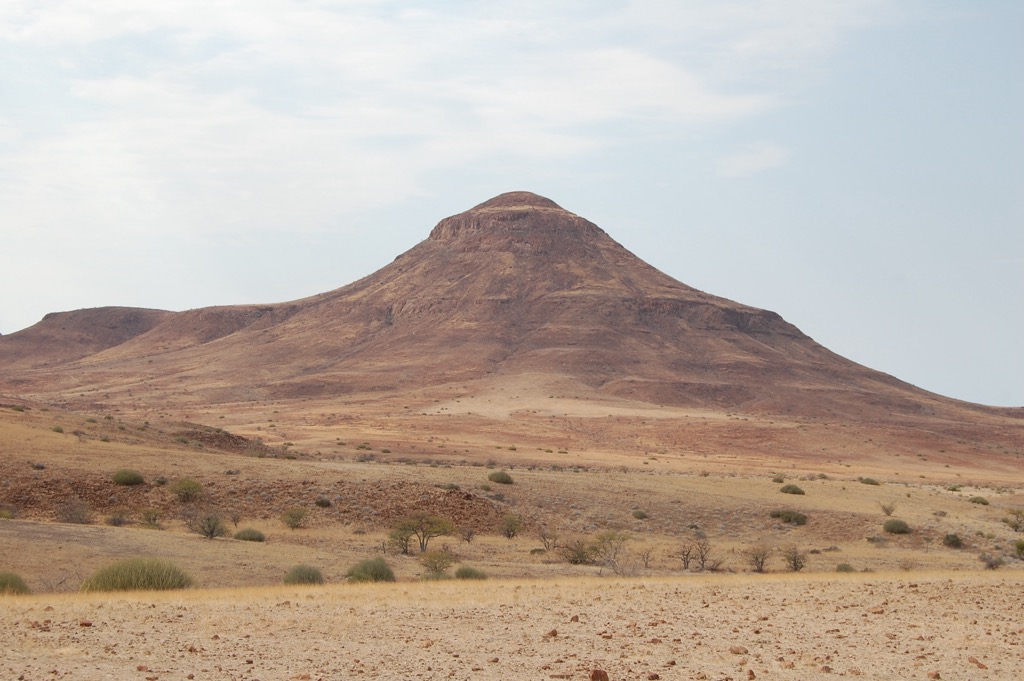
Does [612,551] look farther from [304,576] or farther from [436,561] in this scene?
[304,576]

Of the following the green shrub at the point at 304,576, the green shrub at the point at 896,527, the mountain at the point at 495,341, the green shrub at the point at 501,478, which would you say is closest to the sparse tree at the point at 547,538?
the green shrub at the point at 501,478

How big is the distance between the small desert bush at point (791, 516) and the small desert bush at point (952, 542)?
4251 mm

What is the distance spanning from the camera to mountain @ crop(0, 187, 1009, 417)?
4222 inches

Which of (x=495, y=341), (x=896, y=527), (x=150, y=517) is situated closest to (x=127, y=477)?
(x=150, y=517)

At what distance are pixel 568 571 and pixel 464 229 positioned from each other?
135m

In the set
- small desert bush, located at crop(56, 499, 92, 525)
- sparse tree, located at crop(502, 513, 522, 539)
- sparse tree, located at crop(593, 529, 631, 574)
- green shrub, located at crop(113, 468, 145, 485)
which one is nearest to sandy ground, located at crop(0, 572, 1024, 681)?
sparse tree, located at crop(593, 529, 631, 574)

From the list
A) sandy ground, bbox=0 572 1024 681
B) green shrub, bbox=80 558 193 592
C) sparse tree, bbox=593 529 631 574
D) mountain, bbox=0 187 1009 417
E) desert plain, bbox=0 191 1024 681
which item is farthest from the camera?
mountain, bbox=0 187 1009 417

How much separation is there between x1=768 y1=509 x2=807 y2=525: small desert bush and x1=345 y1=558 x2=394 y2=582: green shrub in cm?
1726

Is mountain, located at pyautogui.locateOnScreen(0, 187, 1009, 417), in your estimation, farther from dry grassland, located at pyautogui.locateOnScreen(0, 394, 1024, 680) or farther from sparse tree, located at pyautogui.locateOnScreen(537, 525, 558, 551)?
sparse tree, located at pyautogui.locateOnScreen(537, 525, 558, 551)

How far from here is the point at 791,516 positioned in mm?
32625

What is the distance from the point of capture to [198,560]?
64.2 feet

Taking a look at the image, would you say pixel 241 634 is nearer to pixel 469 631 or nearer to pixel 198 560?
pixel 469 631

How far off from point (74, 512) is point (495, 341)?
315 ft

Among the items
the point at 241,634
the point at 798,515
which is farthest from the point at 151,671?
the point at 798,515
